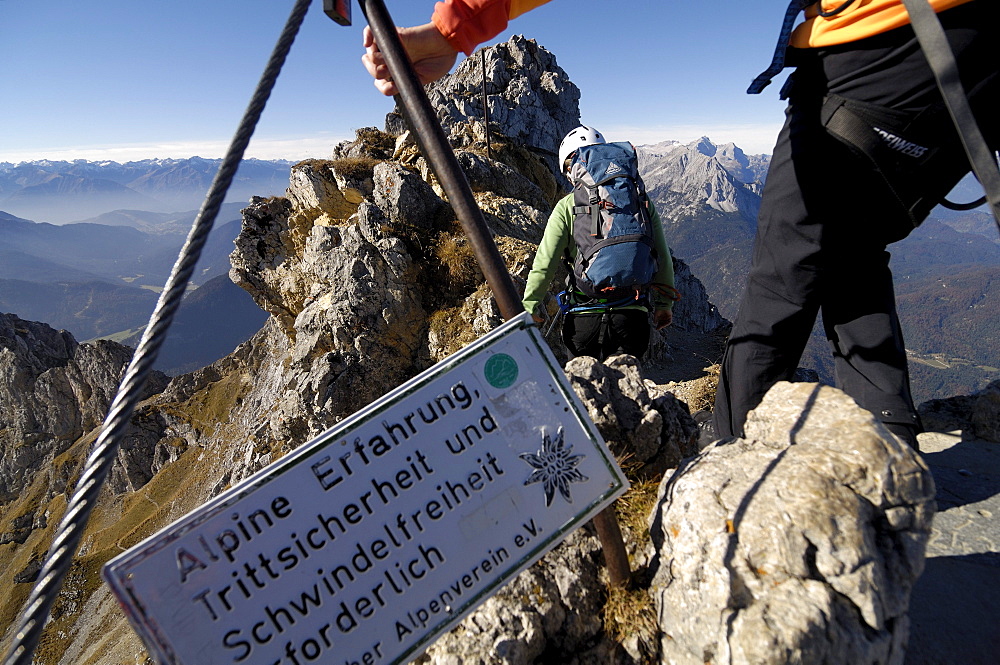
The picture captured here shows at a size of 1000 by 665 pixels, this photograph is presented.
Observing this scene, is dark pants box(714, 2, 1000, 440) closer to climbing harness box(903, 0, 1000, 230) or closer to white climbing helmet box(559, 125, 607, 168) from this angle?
climbing harness box(903, 0, 1000, 230)

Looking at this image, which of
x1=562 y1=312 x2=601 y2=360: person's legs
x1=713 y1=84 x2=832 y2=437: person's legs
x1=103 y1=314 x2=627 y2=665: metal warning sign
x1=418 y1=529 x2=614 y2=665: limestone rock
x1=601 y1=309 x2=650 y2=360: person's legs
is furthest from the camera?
x1=562 y1=312 x2=601 y2=360: person's legs

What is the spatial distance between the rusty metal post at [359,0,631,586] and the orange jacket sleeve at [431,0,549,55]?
383 mm

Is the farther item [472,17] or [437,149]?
[472,17]

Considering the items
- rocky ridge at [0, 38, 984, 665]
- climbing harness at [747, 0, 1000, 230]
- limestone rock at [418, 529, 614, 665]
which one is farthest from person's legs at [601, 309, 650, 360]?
limestone rock at [418, 529, 614, 665]

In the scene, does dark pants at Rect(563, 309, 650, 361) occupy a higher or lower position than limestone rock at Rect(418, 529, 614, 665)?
higher

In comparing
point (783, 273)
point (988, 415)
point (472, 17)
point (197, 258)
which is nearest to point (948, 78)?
point (783, 273)

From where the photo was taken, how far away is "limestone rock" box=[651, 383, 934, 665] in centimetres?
219

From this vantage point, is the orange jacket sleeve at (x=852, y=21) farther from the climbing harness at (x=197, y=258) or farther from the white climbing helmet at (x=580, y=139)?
the white climbing helmet at (x=580, y=139)

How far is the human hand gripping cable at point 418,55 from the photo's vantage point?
2572 millimetres

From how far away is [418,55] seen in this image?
8.77 ft

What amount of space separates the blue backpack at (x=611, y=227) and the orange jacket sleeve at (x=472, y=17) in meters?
2.44

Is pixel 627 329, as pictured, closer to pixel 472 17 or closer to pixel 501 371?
pixel 501 371

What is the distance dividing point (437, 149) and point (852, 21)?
271 cm

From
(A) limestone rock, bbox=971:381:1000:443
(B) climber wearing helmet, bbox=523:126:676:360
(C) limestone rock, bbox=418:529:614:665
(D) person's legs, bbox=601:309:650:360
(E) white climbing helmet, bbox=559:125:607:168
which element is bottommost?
(A) limestone rock, bbox=971:381:1000:443
